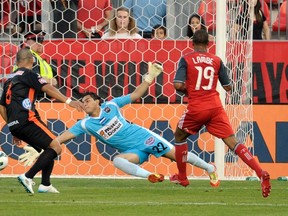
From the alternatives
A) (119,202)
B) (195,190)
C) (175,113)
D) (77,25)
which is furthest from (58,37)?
(119,202)

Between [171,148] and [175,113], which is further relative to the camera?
[175,113]

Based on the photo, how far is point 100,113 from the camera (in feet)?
49.3

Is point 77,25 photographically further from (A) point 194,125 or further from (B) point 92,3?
(A) point 194,125

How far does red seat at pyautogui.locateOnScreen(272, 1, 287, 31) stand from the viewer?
1789 cm

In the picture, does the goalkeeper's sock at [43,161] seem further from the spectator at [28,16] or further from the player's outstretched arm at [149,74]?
the spectator at [28,16]

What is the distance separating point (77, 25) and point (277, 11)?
9.82ft

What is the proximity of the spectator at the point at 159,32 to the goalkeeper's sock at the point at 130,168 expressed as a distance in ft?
10.8

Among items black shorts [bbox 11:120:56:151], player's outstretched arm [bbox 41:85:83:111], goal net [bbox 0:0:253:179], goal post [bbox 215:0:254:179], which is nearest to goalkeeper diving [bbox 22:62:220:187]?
black shorts [bbox 11:120:56:151]

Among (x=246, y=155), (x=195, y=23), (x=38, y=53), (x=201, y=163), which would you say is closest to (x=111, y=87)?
(x=38, y=53)

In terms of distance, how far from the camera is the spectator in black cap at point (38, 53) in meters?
16.8

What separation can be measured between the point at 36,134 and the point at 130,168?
136 centimetres

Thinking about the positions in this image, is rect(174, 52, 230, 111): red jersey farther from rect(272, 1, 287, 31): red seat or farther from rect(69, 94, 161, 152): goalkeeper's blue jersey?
rect(272, 1, 287, 31): red seat

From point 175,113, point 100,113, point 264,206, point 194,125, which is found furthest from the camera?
point 175,113

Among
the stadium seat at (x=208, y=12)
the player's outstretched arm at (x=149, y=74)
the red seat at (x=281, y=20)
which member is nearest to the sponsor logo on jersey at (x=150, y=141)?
the player's outstretched arm at (x=149, y=74)
